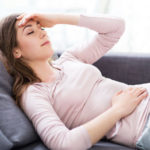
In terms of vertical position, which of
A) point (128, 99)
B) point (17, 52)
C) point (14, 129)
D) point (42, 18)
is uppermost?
point (42, 18)

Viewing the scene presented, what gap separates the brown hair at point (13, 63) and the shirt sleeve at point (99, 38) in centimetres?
26

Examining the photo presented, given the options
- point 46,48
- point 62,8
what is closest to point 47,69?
point 46,48

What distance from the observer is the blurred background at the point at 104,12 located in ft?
8.66

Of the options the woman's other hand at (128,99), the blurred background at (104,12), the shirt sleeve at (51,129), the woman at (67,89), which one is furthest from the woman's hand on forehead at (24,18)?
the blurred background at (104,12)

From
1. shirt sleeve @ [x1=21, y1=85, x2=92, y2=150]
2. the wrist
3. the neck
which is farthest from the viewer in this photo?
the neck

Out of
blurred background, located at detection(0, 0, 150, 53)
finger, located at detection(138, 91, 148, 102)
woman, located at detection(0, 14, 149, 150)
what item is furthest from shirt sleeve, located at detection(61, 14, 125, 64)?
blurred background, located at detection(0, 0, 150, 53)

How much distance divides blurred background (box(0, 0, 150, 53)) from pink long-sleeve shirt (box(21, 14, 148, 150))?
1.11 m

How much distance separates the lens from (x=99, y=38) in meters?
1.60

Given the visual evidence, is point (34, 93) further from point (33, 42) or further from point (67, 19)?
point (67, 19)

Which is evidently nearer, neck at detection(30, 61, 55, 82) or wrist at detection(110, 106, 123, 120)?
wrist at detection(110, 106, 123, 120)

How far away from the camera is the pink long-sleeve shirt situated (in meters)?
1.17

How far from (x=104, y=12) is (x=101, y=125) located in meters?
1.87

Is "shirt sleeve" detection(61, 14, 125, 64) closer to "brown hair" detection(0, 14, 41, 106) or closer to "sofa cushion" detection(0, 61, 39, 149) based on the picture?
"brown hair" detection(0, 14, 41, 106)

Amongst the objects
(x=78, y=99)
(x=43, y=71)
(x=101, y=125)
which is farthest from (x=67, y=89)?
(x=101, y=125)
